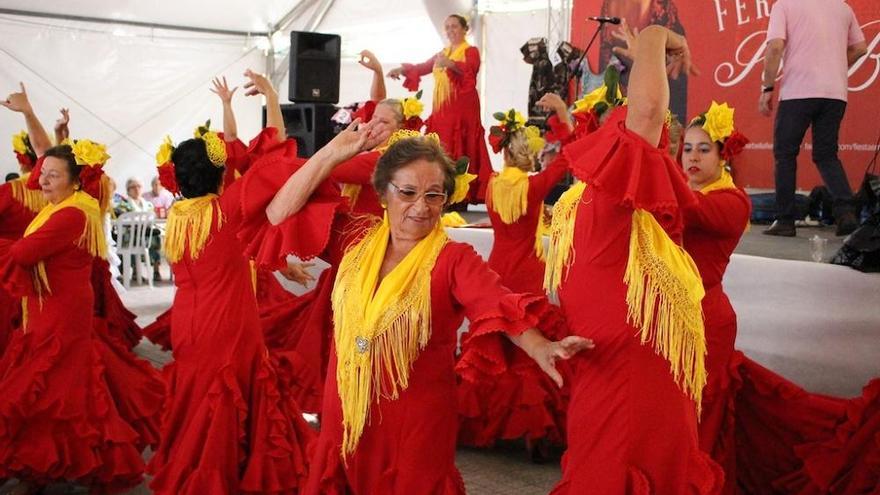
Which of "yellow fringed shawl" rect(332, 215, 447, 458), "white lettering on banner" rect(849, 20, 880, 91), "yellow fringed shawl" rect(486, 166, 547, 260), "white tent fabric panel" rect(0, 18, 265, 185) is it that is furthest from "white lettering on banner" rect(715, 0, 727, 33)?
"white tent fabric panel" rect(0, 18, 265, 185)

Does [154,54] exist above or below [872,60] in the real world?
above

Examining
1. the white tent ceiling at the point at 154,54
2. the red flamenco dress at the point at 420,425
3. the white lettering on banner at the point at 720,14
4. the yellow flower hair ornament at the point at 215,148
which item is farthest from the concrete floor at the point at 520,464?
the white tent ceiling at the point at 154,54

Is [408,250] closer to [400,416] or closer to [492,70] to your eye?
[400,416]

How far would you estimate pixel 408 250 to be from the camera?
2744mm

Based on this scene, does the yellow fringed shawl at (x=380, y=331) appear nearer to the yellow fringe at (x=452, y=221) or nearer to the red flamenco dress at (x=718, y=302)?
the red flamenco dress at (x=718, y=302)

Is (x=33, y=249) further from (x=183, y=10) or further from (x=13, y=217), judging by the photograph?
(x=183, y=10)

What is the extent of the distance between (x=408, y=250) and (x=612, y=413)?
710 millimetres

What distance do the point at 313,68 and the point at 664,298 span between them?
7.18 meters

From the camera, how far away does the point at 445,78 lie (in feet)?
27.6

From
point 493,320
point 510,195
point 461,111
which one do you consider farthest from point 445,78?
point 493,320

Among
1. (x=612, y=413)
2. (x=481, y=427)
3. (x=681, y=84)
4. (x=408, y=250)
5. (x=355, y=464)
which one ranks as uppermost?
(x=681, y=84)

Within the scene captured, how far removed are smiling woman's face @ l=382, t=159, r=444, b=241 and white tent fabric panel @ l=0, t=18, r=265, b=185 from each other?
35.7 feet

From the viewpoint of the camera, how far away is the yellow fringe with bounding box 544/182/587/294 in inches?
108

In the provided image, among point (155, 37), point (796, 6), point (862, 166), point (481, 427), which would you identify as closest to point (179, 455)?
point (481, 427)
